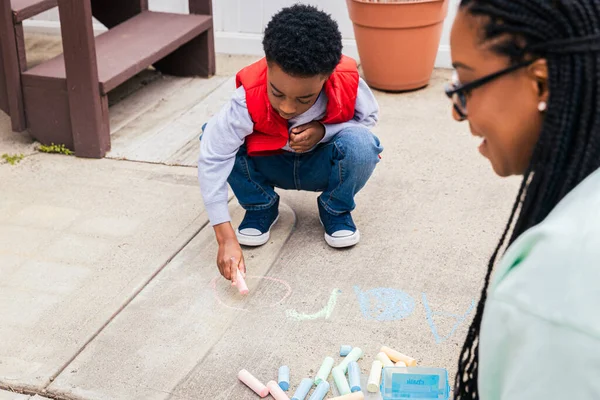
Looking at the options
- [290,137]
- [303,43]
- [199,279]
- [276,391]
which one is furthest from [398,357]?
[303,43]

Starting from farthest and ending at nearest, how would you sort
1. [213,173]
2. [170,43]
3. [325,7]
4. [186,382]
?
[325,7], [170,43], [213,173], [186,382]

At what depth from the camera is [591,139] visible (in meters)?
1.14

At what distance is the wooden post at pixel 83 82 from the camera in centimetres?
349

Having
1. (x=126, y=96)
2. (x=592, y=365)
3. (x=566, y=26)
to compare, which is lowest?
(x=126, y=96)

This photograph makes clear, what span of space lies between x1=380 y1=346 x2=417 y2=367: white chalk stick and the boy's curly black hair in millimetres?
907

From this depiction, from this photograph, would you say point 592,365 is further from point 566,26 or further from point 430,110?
point 430,110

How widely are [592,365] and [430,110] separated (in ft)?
11.4

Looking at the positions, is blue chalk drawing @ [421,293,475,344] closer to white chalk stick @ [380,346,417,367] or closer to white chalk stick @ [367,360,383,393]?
white chalk stick @ [380,346,417,367]

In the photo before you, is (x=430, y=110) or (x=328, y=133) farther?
(x=430, y=110)

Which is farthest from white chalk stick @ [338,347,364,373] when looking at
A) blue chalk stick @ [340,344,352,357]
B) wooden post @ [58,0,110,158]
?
wooden post @ [58,0,110,158]

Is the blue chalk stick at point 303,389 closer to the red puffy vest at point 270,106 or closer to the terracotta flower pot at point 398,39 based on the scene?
the red puffy vest at point 270,106

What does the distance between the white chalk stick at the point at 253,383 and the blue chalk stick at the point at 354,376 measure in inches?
9.5

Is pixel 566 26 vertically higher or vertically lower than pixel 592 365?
higher

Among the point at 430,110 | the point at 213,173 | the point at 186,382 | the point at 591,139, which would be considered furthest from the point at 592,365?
the point at 430,110
